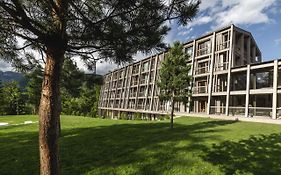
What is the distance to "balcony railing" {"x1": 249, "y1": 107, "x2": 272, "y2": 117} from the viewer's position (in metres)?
26.7

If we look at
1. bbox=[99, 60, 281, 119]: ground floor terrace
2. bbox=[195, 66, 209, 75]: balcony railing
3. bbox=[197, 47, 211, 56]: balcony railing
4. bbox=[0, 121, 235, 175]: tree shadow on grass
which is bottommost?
bbox=[0, 121, 235, 175]: tree shadow on grass

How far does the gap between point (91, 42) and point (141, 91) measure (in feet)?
158

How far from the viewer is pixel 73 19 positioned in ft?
17.7

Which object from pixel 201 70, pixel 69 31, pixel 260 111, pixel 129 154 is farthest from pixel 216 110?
pixel 69 31

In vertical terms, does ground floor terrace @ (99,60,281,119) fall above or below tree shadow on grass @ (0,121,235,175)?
above

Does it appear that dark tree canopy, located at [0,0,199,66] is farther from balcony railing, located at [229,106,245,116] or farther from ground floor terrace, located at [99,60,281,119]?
balcony railing, located at [229,106,245,116]

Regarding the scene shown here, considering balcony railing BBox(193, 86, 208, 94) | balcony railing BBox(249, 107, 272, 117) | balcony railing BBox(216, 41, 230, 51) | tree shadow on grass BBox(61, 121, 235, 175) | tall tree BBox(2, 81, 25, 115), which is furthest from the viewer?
tall tree BBox(2, 81, 25, 115)

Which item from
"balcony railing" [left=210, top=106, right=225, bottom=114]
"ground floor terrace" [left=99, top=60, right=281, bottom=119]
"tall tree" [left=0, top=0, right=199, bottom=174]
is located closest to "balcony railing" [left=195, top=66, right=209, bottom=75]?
"ground floor terrace" [left=99, top=60, right=281, bottom=119]

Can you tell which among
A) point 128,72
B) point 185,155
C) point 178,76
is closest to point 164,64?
point 178,76

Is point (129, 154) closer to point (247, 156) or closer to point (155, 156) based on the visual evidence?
point (155, 156)

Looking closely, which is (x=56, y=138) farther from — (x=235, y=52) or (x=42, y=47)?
(x=235, y=52)

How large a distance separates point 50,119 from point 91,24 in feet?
7.68

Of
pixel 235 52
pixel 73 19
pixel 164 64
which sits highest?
pixel 235 52

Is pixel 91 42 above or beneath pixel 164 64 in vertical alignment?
beneath
